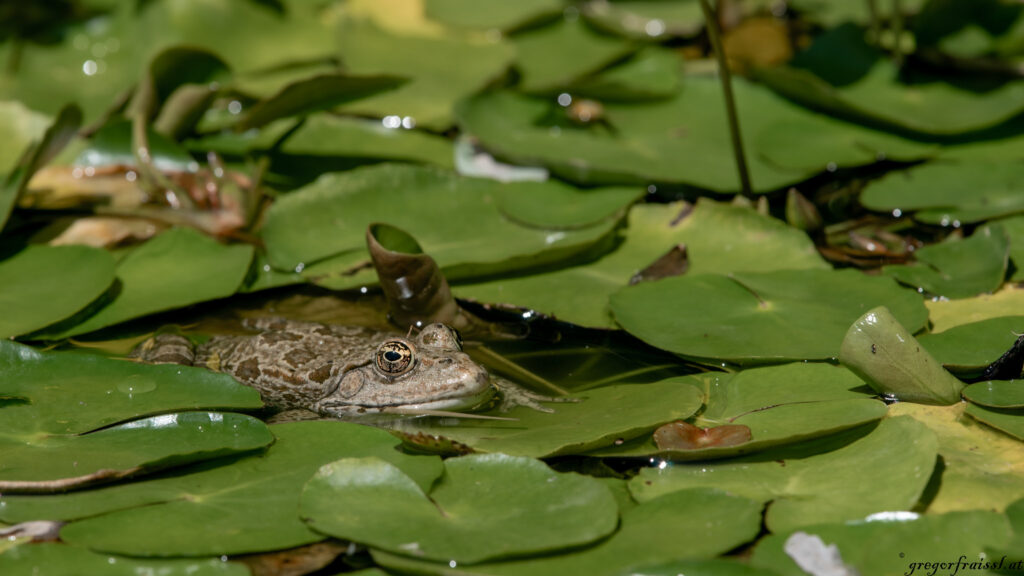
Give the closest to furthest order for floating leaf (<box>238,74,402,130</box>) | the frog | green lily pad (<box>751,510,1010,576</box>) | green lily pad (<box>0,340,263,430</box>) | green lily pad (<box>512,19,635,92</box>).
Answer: green lily pad (<box>751,510,1010,576</box>) < green lily pad (<box>0,340,263,430</box>) < the frog < floating leaf (<box>238,74,402,130</box>) < green lily pad (<box>512,19,635,92</box>)

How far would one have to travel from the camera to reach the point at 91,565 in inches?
104

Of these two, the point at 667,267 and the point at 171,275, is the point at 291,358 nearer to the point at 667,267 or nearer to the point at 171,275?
the point at 171,275

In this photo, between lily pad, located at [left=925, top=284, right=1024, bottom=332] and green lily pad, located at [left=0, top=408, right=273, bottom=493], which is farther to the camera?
lily pad, located at [left=925, top=284, right=1024, bottom=332]

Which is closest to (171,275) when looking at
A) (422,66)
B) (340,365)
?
(340,365)

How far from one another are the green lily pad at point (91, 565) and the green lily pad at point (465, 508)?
0.96 ft

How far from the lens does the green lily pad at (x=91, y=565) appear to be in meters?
2.61

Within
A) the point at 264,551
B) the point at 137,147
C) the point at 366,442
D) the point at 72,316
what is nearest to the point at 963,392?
the point at 366,442

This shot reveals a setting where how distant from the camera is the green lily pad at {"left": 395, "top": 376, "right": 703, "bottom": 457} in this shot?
309 centimetres

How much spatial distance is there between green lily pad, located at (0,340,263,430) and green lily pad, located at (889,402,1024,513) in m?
2.35

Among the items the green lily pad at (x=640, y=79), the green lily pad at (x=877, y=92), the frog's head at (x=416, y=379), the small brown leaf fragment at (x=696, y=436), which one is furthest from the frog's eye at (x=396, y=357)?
the green lily pad at (x=877, y=92)

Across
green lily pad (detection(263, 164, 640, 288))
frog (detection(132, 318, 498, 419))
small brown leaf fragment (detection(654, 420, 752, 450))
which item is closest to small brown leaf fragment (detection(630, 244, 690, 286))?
green lily pad (detection(263, 164, 640, 288))

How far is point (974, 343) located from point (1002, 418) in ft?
1.60

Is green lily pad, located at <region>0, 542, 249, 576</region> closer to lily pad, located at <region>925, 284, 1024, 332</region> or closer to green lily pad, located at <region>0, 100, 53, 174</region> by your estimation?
lily pad, located at <region>925, 284, 1024, 332</region>

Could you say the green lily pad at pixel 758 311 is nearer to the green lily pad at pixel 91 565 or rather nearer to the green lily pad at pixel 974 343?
the green lily pad at pixel 974 343
